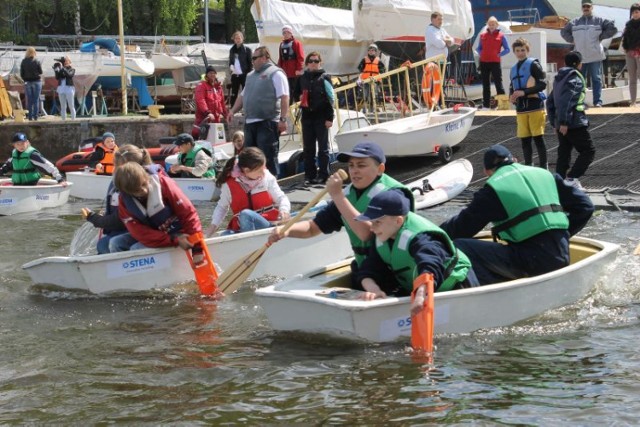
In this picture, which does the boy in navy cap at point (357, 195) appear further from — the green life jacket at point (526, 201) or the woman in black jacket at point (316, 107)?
the woman in black jacket at point (316, 107)

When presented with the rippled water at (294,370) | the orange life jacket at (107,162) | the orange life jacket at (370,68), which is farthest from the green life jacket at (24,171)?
the rippled water at (294,370)

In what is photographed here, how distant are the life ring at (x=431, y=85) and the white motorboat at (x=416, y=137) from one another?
27.4 inches

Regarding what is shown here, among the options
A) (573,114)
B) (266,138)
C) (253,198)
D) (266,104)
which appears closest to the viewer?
(253,198)

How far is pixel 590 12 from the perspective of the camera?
16.3 metres

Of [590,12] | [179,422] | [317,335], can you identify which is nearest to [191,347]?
[317,335]

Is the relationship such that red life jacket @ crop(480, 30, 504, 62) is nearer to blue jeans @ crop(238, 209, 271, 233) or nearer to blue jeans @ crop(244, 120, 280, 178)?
blue jeans @ crop(244, 120, 280, 178)

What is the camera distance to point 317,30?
24203 millimetres

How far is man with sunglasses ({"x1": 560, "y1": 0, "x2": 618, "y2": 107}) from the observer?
16.3 meters

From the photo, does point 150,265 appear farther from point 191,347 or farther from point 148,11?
point 148,11

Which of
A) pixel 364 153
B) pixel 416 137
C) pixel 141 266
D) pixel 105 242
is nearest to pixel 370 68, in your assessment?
pixel 416 137

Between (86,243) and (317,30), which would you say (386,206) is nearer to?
(86,243)

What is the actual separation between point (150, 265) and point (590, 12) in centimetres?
1042

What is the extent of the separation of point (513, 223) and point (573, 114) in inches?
212

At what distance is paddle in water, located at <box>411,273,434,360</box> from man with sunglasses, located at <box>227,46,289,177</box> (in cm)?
704
